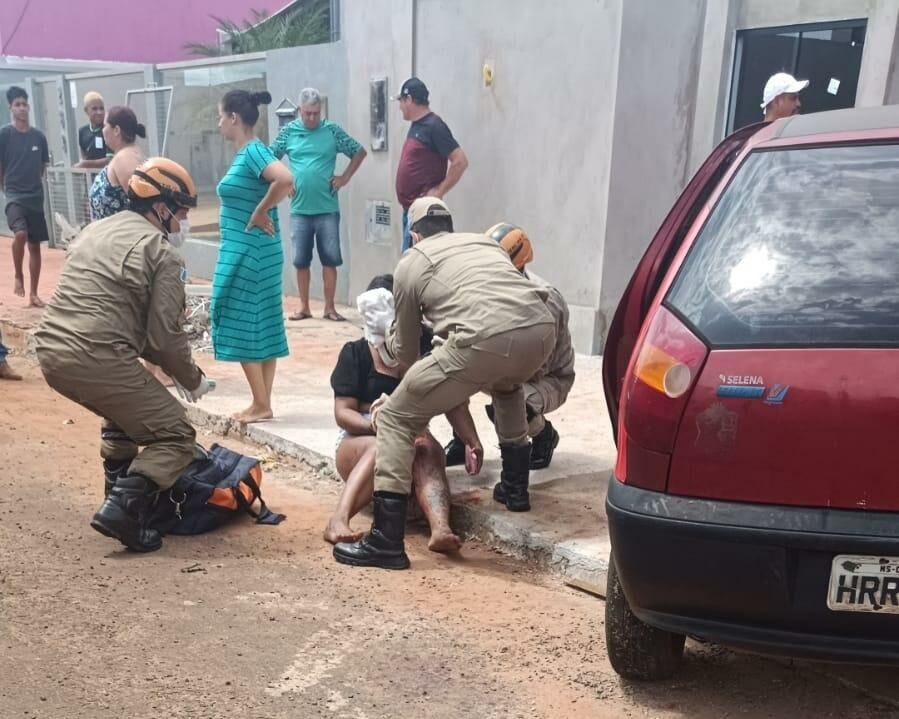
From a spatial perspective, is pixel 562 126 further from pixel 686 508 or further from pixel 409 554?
pixel 686 508

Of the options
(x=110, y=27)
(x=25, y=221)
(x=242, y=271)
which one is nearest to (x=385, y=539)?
(x=242, y=271)

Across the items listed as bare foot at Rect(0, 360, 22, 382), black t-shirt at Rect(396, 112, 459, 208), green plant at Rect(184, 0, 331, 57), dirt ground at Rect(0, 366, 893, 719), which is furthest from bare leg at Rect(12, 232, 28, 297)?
green plant at Rect(184, 0, 331, 57)

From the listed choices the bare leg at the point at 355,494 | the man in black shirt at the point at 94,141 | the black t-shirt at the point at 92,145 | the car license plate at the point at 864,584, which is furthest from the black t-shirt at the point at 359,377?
the black t-shirt at the point at 92,145

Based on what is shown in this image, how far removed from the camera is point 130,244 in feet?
12.8

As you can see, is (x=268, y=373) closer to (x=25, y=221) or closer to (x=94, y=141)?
(x=25, y=221)

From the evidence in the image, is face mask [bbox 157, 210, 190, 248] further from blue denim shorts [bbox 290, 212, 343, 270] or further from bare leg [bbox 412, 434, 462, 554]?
blue denim shorts [bbox 290, 212, 343, 270]

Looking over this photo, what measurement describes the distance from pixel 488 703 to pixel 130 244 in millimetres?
2345

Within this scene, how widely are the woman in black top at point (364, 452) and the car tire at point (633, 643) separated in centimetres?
124

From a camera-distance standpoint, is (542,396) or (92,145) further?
(92,145)

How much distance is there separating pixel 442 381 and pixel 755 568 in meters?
1.74

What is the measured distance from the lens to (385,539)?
12.6 feet

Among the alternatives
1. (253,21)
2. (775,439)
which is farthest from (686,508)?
(253,21)

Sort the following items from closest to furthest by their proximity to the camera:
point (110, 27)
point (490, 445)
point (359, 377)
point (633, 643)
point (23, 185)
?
point (633, 643) → point (359, 377) → point (490, 445) → point (23, 185) → point (110, 27)

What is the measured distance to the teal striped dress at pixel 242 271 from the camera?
17.9 feet
